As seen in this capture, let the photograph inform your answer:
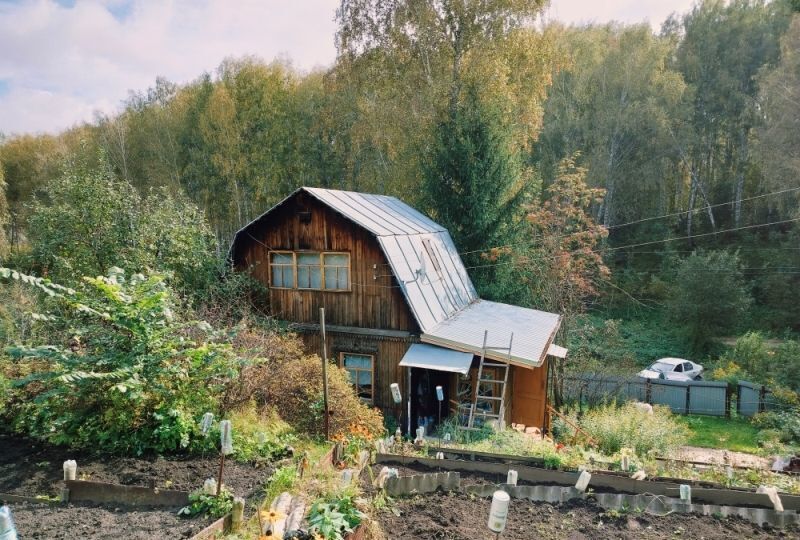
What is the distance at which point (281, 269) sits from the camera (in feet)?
42.2

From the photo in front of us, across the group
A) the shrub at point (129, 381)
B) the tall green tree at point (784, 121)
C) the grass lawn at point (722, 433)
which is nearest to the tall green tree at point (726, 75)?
the tall green tree at point (784, 121)

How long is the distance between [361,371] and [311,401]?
2.83 metres

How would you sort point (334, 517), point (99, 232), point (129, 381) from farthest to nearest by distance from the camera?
point (99, 232), point (129, 381), point (334, 517)

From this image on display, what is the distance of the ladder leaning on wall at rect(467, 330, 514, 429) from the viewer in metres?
10.5

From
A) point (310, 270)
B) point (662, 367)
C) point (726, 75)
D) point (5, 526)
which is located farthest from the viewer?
point (726, 75)

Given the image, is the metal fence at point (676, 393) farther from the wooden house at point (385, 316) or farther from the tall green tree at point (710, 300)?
the tall green tree at point (710, 300)

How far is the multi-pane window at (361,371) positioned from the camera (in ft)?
39.3

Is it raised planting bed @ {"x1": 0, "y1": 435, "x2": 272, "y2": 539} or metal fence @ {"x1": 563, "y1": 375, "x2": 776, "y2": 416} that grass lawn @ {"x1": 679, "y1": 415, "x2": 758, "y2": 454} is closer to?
metal fence @ {"x1": 563, "y1": 375, "x2": 776, "y2": 416}

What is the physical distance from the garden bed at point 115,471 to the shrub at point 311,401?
2.17 m

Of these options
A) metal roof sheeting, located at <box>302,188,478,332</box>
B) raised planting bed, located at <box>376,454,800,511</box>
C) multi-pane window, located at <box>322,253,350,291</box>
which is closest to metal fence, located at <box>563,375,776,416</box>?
metal roof sheeting, located at <box>302,188,478,332</box>

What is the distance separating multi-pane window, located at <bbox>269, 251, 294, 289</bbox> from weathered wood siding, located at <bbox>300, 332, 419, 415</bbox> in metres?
1.76

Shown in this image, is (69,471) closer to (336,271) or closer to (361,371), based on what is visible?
(361,371)

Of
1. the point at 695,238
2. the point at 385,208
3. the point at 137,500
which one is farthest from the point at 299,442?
the point at 695,238

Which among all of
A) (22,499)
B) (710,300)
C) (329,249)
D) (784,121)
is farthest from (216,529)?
(784,121)
